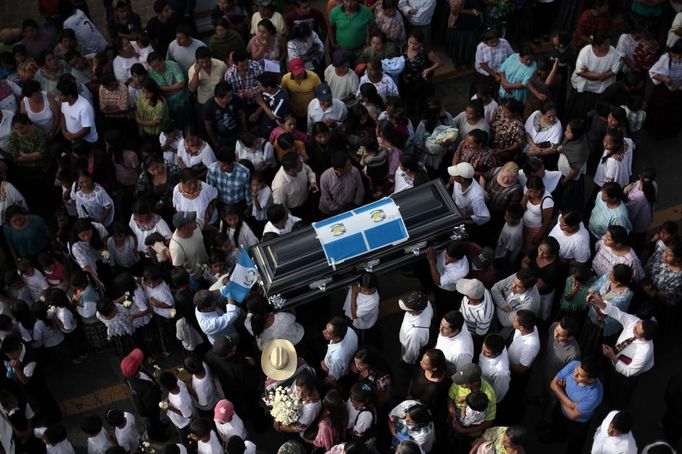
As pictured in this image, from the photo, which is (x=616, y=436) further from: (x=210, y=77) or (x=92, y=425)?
(x=210, y=77)

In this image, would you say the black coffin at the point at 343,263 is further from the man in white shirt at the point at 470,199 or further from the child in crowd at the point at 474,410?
the child in crowd at the point at 474,410

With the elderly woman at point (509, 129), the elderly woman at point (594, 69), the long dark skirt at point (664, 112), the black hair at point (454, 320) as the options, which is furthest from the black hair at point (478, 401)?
the long dark skirt at point (664, 112)

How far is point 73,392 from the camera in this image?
8617 mm

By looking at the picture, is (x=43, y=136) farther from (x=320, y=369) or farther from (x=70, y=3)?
(x=320, y=369)

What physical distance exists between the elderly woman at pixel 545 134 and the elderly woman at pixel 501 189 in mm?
712

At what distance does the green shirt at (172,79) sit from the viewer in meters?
9.91

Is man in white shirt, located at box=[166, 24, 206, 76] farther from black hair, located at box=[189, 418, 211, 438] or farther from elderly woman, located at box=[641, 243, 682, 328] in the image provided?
elderly woman, located at box=[641, 243, 682, 328]

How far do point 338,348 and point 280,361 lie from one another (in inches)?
18.8

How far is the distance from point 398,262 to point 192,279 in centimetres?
187

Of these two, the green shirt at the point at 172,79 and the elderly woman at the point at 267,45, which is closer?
the green shirt at the point at 172,79

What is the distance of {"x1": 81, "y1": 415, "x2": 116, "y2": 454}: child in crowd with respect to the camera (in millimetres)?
6930

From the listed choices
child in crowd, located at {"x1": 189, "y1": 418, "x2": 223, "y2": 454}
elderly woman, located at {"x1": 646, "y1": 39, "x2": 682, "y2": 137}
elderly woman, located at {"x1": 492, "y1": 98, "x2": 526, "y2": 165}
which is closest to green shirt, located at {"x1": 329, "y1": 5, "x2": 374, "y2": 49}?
elderly woman, located at {"x1": 492, "y1": 98, "x2": 526, "y2": 165}

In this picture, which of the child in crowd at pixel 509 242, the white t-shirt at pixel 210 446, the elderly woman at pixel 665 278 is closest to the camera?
the white t-shirt at pixel 210 446

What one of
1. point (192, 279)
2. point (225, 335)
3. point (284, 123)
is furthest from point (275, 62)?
point (225, 335)
